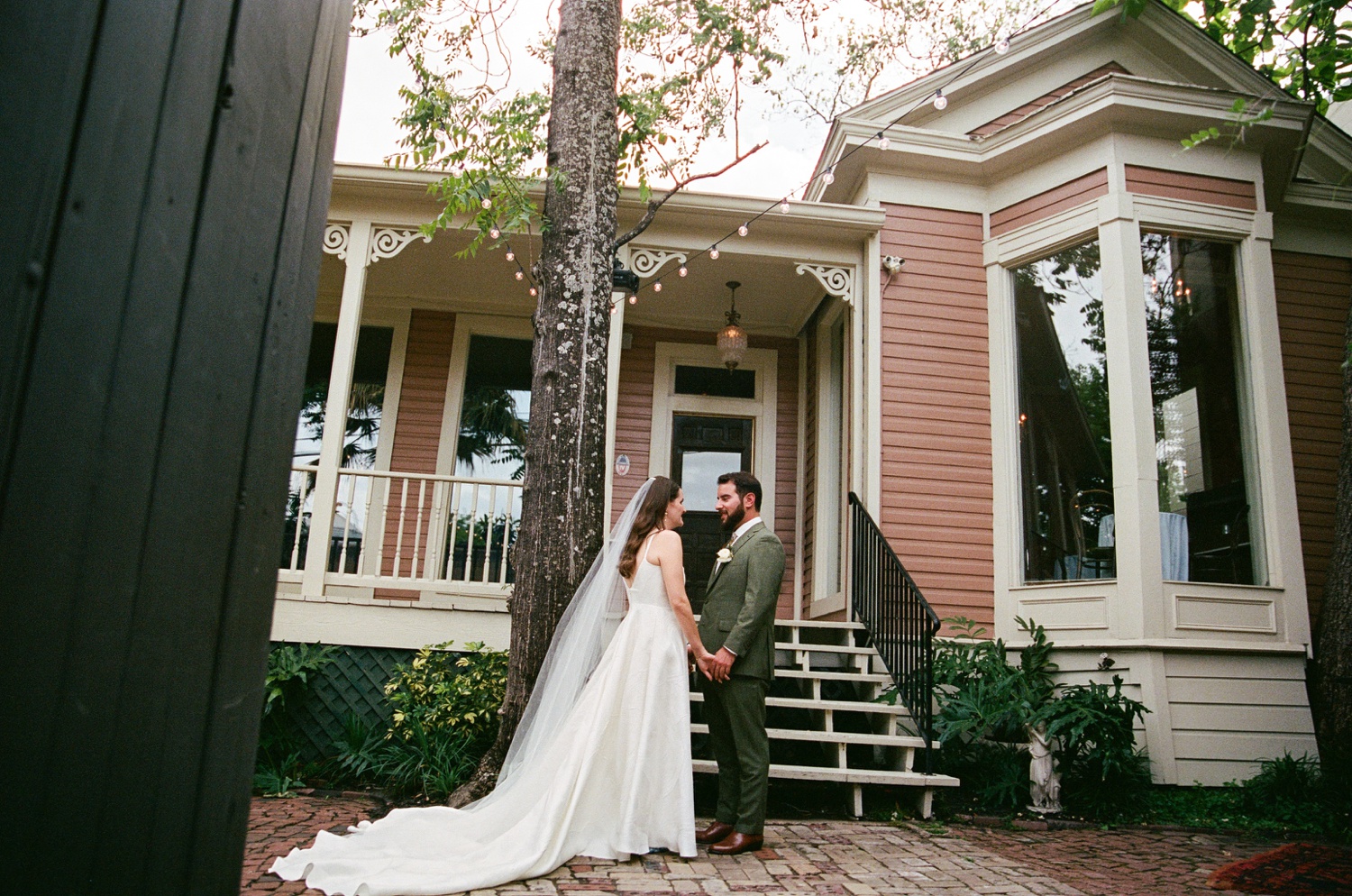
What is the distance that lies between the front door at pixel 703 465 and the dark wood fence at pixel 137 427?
8.30m

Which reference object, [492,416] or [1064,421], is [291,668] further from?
[1064,421]

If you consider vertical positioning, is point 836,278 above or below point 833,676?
above

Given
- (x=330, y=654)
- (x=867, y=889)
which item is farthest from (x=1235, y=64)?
(x=330, y=654)

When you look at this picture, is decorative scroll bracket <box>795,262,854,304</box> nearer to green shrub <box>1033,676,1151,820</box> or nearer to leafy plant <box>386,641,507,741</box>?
green shrub <box>1033,676,1151,820</box>

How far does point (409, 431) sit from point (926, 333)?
515 centimetres

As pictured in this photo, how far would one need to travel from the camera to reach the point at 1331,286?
8.26 metres

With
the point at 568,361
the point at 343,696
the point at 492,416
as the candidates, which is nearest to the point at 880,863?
the point at 568,361

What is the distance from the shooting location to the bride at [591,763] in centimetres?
356

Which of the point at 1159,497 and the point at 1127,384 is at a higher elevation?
the point at 1127,384

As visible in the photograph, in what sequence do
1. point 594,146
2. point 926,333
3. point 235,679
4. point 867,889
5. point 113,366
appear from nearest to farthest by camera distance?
point 113,366 < point 235,679 < point 867,889 < point 594,146 < point 926,333

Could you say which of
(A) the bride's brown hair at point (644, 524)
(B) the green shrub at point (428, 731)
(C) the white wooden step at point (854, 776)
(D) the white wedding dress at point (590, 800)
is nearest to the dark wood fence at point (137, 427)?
(D) the white wedding dress at point (590, 800)

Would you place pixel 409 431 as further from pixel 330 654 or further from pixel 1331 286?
pixel 1331 286

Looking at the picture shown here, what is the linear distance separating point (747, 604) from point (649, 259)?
3985 millimetres

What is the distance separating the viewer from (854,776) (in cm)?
523
